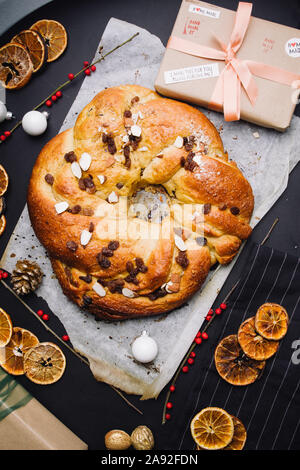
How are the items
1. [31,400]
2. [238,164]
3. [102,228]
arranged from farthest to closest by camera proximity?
[238,164] < [31,400] < [102,228]

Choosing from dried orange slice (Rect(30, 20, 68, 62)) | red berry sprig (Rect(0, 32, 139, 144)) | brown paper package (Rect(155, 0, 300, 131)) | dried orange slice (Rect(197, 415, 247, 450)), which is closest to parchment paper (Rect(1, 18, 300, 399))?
red berry sprig (Rect(0, 32, 139, 144))

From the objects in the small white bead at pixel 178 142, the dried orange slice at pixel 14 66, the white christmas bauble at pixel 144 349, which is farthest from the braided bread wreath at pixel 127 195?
the dried orange slice at pixel 14 66

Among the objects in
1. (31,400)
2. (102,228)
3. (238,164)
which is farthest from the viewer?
(238,164)

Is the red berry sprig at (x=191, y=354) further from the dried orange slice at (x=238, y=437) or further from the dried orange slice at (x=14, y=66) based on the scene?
the dried orange slice at (x=14, y=66)

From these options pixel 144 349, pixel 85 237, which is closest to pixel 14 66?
pixel 85 237

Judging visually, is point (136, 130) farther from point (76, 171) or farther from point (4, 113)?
point (4, 113)

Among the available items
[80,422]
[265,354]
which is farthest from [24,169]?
[265,354]

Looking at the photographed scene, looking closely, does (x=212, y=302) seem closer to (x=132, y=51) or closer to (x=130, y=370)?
(x=130, y=370)
